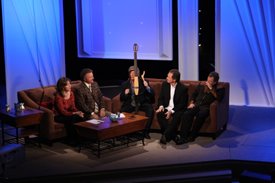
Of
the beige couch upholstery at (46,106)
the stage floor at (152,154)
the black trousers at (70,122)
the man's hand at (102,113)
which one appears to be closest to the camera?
the stage floor at (152,154)

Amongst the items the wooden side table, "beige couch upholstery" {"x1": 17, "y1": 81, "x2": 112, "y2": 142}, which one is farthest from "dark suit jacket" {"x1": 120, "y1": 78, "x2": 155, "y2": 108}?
the wooden side table

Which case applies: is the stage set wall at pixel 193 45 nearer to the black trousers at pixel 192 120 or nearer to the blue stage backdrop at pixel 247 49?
the blue stage backdrop at pixel 247 49

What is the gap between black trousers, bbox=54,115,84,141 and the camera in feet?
20.6

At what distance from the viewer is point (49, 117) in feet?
20.1

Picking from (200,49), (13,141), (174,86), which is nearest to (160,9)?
(200,49)

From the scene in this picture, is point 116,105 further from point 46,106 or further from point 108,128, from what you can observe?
point 108,128

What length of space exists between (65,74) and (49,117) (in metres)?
3.11

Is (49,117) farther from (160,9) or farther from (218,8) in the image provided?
(218,8)

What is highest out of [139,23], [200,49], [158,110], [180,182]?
[139,23]

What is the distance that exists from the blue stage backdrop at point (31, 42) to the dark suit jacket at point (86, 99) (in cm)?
178

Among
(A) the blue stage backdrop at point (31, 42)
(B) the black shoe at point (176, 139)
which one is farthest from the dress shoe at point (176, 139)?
(A) the blue stage backdrop at point (31, 42)

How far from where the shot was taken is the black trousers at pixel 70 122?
Answer: 6273 millimetres

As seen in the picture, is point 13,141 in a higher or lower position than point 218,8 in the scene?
lower

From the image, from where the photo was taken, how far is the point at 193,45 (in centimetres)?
830
